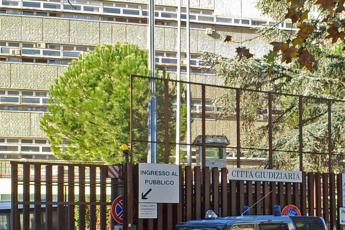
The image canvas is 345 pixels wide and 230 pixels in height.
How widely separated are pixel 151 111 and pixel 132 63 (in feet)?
80.3

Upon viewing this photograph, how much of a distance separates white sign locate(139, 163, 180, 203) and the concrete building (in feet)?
129

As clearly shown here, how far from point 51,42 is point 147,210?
44.7 m

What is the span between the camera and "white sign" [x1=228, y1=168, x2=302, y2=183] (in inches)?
804

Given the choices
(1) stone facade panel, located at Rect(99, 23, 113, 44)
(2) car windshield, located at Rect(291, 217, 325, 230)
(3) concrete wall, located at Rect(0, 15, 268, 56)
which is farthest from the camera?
(1) stone facade panel, located at Rect(99, 23, 113, 44)

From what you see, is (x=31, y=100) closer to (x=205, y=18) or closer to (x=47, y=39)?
(x=47, y=39)

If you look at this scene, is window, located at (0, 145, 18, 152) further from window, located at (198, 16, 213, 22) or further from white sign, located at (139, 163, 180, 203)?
white sign, located at (139, 163, 180, 203)

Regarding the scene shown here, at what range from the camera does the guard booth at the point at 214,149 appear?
68.6ft

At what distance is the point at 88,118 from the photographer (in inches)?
1801

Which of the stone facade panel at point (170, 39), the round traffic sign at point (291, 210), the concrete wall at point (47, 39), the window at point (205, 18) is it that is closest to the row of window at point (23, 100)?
the concrete wall at point (47, 39)

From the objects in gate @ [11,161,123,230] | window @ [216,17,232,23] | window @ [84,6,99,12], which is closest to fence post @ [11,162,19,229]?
gate @ [11,161,123,230]

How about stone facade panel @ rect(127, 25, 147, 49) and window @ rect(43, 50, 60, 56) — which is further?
stone facade panel @ rect(127, 25, 147, 49)

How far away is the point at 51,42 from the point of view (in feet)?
203

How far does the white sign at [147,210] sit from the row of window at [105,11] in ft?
137

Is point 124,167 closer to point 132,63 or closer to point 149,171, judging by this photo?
point 149,171
